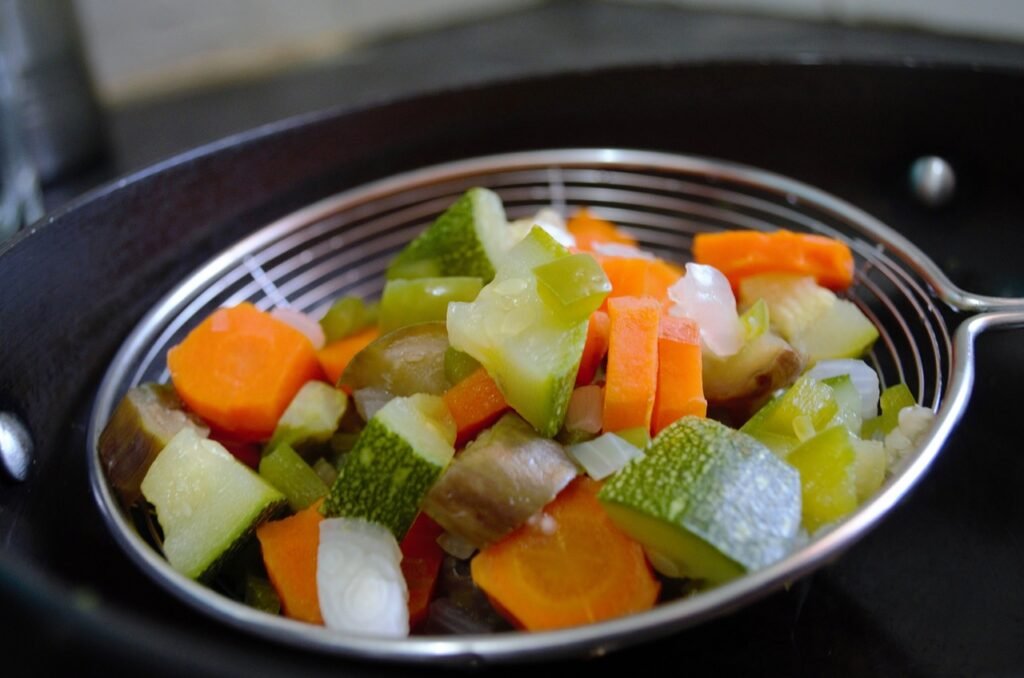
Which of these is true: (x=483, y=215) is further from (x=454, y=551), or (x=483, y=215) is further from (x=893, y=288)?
(x=893, y=288)

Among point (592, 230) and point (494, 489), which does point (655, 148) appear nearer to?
point (592, 230)

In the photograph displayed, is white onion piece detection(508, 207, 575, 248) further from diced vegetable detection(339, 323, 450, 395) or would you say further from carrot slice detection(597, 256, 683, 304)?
diced vegetable detection(339, 323, 450, 395)

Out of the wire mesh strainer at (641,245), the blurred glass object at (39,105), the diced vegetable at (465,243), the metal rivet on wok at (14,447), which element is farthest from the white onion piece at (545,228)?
the blurred glass object at (39,105)

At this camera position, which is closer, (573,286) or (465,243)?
(573,286)

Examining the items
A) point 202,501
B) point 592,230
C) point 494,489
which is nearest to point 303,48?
point 592,230

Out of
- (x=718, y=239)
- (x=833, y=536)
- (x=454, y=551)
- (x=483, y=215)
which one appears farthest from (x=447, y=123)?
(x=833, y=536)

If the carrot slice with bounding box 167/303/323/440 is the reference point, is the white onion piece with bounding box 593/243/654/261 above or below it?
below

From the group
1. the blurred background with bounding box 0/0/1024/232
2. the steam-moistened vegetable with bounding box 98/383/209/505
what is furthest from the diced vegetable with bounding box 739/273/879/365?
the steam-moistened vegetable with bounding box 98/383/209/505
